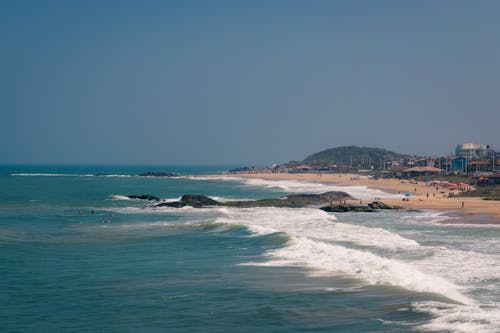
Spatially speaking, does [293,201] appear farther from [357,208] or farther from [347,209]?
[357,208]

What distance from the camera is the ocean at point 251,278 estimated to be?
1933 cm

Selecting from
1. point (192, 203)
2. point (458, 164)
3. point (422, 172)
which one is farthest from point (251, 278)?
point (458, 164)

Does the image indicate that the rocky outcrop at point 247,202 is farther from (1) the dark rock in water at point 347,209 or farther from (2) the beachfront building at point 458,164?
(2) the beachfront building at point 458,164

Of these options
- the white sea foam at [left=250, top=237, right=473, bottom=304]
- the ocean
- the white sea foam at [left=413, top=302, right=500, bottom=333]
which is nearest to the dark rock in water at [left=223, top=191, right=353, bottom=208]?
the ocean

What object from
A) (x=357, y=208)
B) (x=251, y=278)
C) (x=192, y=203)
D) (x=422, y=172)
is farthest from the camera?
(x=422, y=172)

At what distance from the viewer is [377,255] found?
31000 mm

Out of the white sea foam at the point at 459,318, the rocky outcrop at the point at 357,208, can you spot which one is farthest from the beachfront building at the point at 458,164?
the white sea foam at the point at 459,318

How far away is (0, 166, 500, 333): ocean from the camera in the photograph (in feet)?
63.4

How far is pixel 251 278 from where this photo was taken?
25.6m

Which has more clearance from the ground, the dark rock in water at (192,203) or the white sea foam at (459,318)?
the dark rock in water at (192,203)

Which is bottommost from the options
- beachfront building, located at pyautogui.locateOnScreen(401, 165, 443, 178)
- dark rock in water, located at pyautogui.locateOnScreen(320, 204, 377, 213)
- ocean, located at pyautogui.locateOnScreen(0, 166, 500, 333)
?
ocean, located at pyautogui.locateOnScreen(0, 166, 500, 333)

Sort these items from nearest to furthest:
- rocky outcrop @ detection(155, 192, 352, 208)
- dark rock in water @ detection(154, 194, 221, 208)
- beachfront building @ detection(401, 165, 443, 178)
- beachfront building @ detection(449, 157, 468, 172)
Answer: dark rock in water @ detection(154, 194, 221, 208), rocky outcrop @ detection(155, 192, 352, 208), beachfront building @ detection(401, 165, 443, 178), beachfront building @ detection(449, 157, 468, 172)

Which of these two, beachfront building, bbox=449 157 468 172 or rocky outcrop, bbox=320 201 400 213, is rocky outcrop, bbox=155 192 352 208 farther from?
beachfront building, bbox=449 157 468 172

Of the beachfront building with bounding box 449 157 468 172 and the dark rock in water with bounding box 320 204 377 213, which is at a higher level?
the beachfront building with bounding box 449 157 468 172
